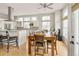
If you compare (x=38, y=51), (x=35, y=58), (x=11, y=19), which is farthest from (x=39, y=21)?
(x=35, y=58)

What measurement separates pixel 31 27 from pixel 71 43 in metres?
7.35

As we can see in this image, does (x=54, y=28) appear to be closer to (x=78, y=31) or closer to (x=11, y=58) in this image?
(x=78, y=31)

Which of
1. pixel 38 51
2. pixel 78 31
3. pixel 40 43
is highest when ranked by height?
pixel 78 31

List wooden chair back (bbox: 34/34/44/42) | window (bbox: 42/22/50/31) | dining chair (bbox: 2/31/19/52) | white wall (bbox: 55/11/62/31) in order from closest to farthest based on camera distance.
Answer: wooden chair back (bbox: 34/34/44/42)
dining chair (bbox: 2/31/19/52)
white wall (bbox: 55/11/62/31)
window (bbox: 42/22/50/31)

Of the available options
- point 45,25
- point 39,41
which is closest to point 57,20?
point 45,25

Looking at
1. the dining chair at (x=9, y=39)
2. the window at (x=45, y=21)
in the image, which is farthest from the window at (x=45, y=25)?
the dining chair at (x=9, y=39)

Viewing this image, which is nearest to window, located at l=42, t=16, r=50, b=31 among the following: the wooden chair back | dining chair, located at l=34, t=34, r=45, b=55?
dining chair, located at l=34, t=34, r=45, b=55

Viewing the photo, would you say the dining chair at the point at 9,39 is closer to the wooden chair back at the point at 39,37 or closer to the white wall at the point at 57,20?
the wooden chair back at the point at 39,37

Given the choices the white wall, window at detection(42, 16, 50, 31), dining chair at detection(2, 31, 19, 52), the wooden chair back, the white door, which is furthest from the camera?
window at detection(42, 16, 50, 31)

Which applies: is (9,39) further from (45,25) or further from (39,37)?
(45,25)

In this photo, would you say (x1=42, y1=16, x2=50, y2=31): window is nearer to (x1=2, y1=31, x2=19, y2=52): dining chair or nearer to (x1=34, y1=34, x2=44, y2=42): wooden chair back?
(x1=2, y1=31, x2=19, y2=52): dining chair

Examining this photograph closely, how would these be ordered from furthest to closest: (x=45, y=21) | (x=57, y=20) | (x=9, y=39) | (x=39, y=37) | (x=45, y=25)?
(x=45, y=25) < (x=45, y=21) < (x=57, y=20) < (x=9, y=39) < (x=39, y=37)

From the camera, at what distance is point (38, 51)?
5.02 m

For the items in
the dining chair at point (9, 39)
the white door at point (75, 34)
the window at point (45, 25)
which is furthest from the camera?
the window at point (45, 25)
